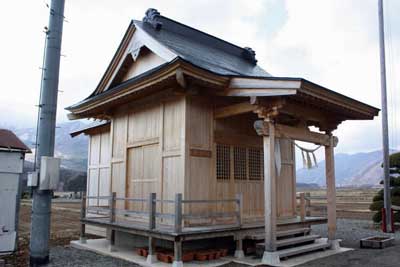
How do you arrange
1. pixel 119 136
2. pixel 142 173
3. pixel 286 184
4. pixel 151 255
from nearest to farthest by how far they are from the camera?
1. pixel 151 255
2. pixel 142 173
3. pixel 286 184
4. pixel 119 136

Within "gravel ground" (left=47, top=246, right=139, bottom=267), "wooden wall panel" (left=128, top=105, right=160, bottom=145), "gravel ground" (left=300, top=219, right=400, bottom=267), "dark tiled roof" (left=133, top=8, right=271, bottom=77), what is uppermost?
"dark tiled roof" (left=133, top=8, right=271, bottom=77)

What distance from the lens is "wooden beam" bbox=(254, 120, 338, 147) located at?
697 centimetres

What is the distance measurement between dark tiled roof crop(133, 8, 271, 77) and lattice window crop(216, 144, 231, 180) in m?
1.77

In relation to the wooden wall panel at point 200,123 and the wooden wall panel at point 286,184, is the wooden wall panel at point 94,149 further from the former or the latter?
the wooden wall panel at point 286,184

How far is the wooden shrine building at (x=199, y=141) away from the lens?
273 inches

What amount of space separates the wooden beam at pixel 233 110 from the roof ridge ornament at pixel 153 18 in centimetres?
319

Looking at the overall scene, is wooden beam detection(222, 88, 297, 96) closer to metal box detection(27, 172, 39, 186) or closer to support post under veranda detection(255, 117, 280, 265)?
support post under veranda detection(255, 117, 280, 265)

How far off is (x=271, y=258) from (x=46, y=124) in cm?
482

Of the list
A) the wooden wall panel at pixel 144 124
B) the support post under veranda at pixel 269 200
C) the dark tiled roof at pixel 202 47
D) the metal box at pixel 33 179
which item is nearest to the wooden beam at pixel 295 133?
the support post under veranda at pixel 269 200

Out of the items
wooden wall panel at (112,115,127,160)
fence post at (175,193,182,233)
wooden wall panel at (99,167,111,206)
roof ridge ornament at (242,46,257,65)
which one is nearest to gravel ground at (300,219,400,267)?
fence post at (175,193,182,233)

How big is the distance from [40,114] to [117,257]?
349 centimetres

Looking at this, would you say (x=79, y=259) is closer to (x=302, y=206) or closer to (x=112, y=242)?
(x=112, y=242)

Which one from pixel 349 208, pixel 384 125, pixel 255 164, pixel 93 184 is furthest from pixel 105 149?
pixel 349 208

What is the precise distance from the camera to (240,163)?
339 inches
